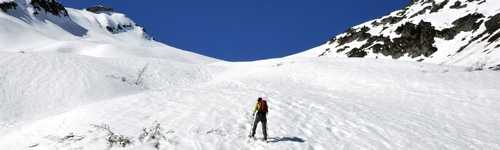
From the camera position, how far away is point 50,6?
141625 millimetres

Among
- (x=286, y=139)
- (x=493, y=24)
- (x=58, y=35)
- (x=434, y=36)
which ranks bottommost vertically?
(x=286, y=139)

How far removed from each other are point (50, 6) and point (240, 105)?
129 metres

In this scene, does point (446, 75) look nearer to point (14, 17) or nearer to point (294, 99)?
point (294, 99)

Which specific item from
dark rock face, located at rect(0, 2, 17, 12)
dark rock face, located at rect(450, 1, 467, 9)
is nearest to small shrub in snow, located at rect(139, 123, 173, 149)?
dark rock face, located at rect(450, 1, 467, 9)

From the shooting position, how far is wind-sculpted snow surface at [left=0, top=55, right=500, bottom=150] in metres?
17.9

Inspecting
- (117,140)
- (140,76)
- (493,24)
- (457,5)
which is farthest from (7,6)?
(117,140)

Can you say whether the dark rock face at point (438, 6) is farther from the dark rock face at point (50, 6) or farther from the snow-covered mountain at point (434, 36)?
the dark rock face at point (50, 6)

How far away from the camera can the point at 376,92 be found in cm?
3092

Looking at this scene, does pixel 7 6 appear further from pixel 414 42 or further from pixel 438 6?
pixel 438 6

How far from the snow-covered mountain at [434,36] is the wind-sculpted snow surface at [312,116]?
28.4 metres

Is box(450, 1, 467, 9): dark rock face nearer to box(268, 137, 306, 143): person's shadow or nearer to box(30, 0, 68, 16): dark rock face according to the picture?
box(268, 137, 306, 143): person's shadow

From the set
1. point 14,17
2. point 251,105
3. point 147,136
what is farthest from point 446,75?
point 14,17

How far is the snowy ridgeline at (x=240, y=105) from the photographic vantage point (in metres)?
18.2

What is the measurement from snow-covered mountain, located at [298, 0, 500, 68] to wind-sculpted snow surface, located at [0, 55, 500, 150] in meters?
28.4
